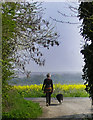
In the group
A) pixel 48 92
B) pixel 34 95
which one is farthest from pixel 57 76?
pixel 48 92

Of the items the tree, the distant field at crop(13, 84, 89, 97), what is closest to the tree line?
the tree

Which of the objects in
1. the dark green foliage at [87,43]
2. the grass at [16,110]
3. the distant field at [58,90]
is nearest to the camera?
the dark green foliage at [87,43]

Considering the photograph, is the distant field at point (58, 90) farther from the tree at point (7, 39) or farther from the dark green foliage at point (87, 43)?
the dark green foliage at point (87, 43)

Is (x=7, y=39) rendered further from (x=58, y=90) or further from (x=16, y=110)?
(x=58, y=90)

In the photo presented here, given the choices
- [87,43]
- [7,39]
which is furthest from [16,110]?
[87,43]

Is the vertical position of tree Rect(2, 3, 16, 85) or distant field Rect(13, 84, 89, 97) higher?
tree Rect(2, 3, 16, 85)

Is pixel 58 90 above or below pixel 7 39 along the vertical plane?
below

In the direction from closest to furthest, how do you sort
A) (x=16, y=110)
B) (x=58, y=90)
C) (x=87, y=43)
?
(x=87, y=43) → (x=16, y=110) → (x=58, y=90)

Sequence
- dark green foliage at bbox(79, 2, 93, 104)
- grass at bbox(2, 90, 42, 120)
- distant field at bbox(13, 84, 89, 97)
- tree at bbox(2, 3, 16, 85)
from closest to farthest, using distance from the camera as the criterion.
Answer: dark green foliage at bbox(79, 2, 93, 104) < tree at bbox(2, 3, 16, 85) < grass at bbox(2, 90, 42, 120) < distant field at bbox(13, 84, 89, 97)

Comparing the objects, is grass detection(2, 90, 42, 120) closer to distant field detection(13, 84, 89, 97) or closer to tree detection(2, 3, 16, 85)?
tree detection(2, 3, 16, 85)

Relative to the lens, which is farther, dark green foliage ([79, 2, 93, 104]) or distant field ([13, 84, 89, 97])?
distant field ([13, 84, 89, 97])

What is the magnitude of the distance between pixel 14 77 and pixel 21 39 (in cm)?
167

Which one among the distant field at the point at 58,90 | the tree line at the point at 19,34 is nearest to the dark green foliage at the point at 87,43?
Result: the tree line at the point at 19,34

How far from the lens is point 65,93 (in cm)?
1473
